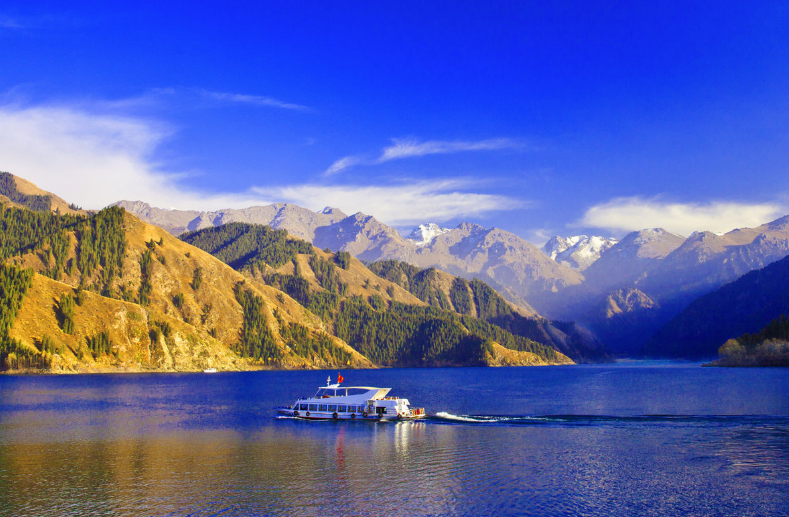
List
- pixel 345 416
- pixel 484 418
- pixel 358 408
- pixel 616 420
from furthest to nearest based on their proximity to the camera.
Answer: pixel 358 408
pixel 345 416
pixel 484 418
pixel 616 420

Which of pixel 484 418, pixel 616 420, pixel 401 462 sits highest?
pixel 401 462

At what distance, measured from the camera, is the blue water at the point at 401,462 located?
2045 inches

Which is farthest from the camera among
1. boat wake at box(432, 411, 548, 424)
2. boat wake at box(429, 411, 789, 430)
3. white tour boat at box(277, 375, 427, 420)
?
white tour boat at box(277, 375, 427, 420)

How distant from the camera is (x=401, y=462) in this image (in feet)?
231

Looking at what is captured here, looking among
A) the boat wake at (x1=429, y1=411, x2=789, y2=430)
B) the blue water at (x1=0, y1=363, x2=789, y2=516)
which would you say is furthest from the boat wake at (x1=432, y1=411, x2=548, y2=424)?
the blue water at (x1=0, y1=363, x2=789, y2=516)

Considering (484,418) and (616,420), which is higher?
(484,418)

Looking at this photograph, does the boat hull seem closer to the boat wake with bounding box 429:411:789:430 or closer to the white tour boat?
the white tour boat

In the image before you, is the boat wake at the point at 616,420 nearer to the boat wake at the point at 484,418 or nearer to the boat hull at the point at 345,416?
the boat wake at the point at 484,418

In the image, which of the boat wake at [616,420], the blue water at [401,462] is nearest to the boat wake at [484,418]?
the boat wake at [616,420]

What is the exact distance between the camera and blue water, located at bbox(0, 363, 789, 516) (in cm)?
5194

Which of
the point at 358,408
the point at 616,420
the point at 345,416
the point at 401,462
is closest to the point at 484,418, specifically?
the point at 616,420

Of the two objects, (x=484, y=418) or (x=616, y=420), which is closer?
(x=616, y=420)

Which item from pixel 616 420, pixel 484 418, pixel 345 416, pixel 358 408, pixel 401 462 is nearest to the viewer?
pixel 401 462

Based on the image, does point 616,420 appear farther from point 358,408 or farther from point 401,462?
point 401,462
